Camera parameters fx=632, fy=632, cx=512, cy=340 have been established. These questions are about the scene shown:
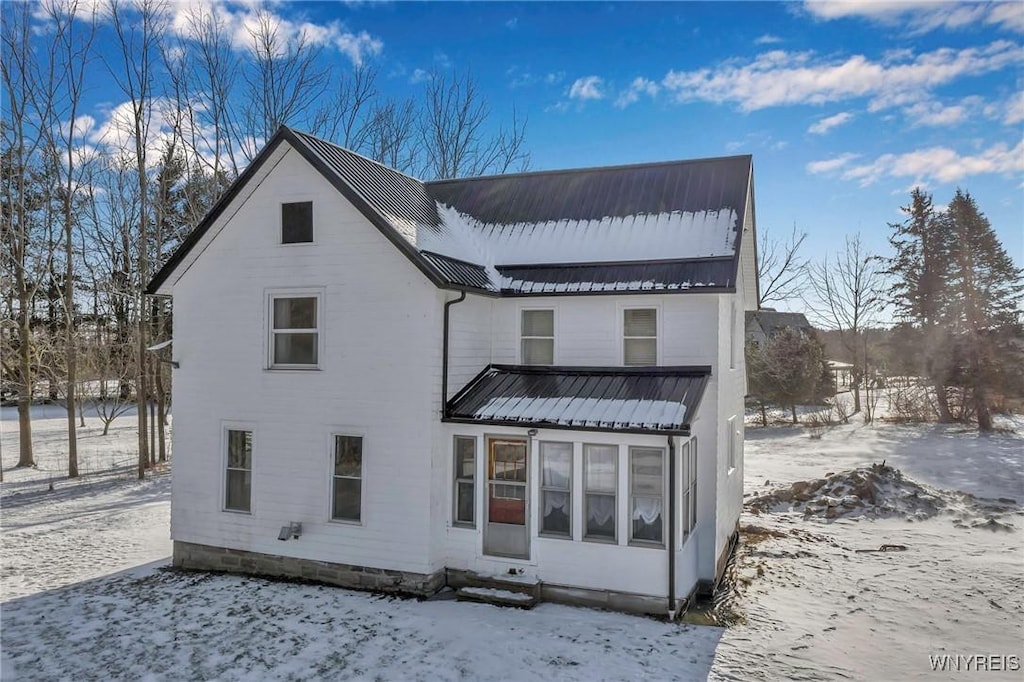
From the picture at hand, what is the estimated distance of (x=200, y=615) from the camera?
9.80m

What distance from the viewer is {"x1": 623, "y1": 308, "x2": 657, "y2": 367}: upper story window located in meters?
11.7

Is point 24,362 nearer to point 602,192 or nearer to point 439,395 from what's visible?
point 439,395

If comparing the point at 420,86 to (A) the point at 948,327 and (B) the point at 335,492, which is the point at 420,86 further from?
(A) the point at 948,327

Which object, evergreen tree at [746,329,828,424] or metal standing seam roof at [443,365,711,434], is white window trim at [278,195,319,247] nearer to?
metal standing seam roof at [443,365,711,434]

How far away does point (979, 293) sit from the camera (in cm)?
3269

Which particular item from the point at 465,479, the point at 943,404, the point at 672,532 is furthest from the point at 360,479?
the point at 943,404

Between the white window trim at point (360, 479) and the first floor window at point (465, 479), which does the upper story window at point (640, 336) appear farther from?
the white window trim at point (360, 479)

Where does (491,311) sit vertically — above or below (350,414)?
above

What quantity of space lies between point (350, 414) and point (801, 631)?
25.9ft

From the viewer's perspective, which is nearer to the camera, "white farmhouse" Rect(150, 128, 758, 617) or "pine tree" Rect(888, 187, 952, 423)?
"white farmhouse" Rect(150, 128, 758, 617)

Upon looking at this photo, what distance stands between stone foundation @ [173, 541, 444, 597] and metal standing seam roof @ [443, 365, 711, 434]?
278cm

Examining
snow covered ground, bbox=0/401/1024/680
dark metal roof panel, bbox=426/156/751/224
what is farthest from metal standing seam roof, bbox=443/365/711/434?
dark metal roof panel, bbox=426/156/751/224

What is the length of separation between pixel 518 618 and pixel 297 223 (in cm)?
774

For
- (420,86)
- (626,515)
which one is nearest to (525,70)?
(420,86)
